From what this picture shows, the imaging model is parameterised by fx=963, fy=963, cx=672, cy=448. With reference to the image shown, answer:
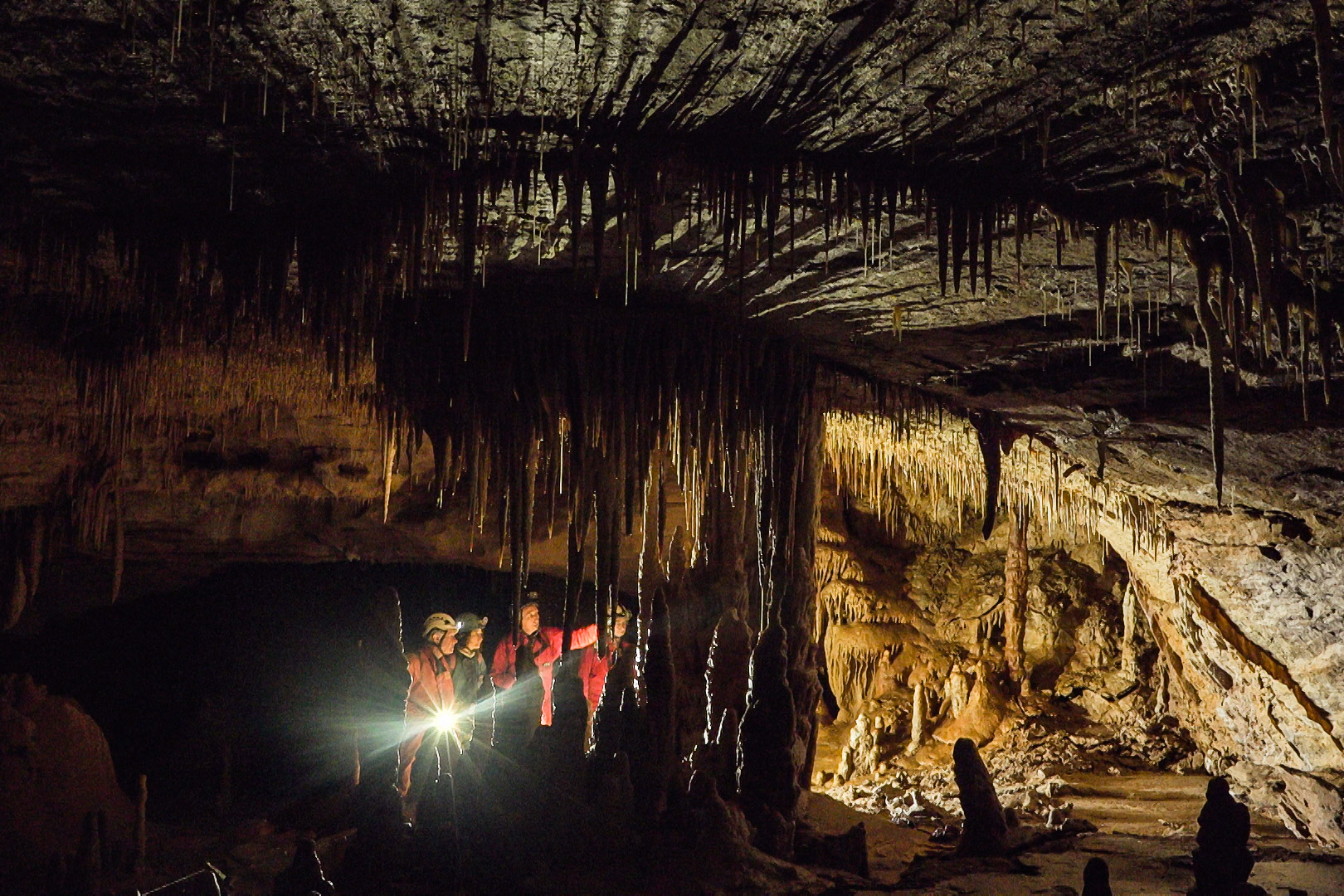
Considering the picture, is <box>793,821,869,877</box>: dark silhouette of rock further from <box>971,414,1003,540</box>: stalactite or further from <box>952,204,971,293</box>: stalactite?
<box>952,204,971,293</box>: stalactite

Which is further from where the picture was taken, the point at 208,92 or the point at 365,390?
the point at 365,390

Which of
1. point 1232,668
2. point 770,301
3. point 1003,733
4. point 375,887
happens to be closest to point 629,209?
point 770,301

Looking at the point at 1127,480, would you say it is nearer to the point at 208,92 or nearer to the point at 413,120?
the point at 413,120

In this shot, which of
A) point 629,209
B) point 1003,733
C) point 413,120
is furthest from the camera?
point 1003,733

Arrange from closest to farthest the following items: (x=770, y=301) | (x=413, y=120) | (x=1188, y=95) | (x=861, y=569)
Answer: (x=1188, y=95) < (x=413, y=120) < (x=770, y=301) < (x=861, y=569)

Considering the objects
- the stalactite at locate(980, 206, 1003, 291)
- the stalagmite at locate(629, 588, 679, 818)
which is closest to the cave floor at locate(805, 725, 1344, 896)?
the stalagmite at locate(629, 588, 679, 818)

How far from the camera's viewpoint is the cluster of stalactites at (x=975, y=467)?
829 centimetres

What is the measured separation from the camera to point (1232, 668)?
357 inches

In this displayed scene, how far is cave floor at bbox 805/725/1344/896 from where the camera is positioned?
19.7 ft

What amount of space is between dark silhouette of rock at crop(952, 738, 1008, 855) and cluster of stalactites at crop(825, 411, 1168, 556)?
2.17m

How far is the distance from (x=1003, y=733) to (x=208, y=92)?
465 inches

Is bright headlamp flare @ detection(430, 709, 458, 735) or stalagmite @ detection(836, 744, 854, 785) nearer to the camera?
bright headlamp flare @ detection(430, 709, 458, 735)

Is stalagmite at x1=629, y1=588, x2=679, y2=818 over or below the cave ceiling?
below

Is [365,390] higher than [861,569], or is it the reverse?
[365,390]
